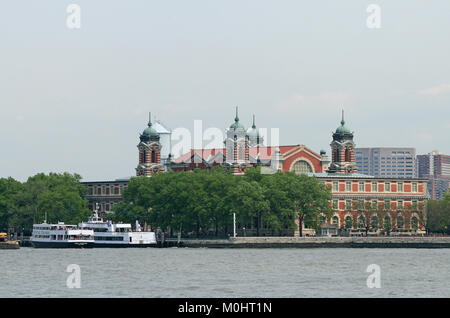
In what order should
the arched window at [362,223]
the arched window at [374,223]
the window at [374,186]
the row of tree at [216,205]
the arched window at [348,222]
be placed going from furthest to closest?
the window at [374,186] → the arched window at [362,223] → the arched window at [374,223] → the arched window at [348,222] → the row of tree at [216,205]

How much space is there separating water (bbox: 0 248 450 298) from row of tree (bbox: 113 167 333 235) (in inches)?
1419

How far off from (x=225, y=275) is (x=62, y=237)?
7103 centimetres

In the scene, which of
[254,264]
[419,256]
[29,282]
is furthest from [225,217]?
[29,282]

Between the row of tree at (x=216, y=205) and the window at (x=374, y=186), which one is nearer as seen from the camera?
the row of tree at (x=216, y=205)

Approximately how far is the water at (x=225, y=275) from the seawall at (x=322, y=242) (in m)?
27.6

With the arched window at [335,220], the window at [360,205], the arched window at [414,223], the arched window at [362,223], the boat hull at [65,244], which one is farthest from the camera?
the arched window at [335,220]

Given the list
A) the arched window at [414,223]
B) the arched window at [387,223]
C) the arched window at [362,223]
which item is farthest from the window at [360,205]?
the arched window at [414,223]

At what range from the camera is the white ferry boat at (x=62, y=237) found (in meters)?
159

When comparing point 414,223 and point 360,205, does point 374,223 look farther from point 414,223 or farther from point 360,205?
point 414,223

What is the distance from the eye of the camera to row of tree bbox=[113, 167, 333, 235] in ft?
552

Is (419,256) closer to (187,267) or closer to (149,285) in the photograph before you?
(187,267)

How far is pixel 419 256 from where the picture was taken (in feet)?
434

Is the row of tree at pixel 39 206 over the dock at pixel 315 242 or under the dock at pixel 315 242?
over

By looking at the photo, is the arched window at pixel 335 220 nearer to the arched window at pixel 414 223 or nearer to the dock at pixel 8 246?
the arched window at pixel 414 223
